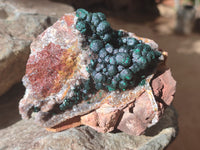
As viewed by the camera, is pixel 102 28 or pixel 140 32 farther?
pixel 140 32

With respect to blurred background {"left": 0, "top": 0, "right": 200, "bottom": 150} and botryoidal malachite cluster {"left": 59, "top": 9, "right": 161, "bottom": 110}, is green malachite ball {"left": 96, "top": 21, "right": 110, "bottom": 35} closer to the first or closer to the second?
botryoidal malachite cluster {"left": 59, "top": 9, "right": 161, "bottom": 110}

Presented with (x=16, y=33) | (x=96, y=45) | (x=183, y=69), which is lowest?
(x=183, y=69)

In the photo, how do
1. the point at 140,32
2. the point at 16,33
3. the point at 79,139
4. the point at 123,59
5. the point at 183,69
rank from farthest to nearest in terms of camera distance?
the point at 140,32
the point at 183,69
the point at 16,33
the point at 79,139
the point at 123,59

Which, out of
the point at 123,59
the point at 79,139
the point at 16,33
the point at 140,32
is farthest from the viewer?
the point at 140,32

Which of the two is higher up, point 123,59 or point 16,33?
point 16,33

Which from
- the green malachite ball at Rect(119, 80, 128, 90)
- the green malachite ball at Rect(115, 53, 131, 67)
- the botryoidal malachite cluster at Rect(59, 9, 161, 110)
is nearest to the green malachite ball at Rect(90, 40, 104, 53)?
the botryoidal malachite cluster at Rect(59, 9, 161, 110)

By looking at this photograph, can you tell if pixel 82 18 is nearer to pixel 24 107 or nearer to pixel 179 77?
pixel 24 107

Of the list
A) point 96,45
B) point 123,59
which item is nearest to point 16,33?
point 96,45

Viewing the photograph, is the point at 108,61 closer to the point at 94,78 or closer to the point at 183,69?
the point at 94,78
